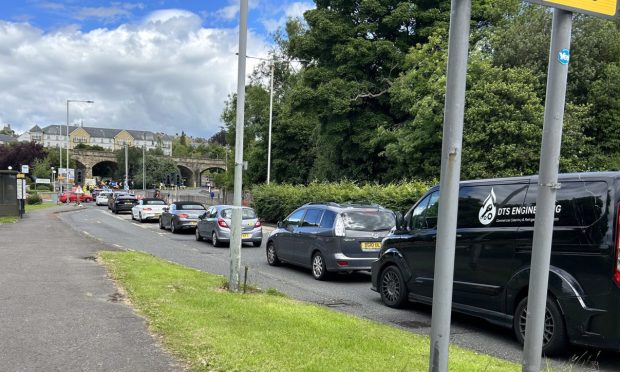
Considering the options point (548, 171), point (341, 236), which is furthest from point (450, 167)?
point (341, 236)

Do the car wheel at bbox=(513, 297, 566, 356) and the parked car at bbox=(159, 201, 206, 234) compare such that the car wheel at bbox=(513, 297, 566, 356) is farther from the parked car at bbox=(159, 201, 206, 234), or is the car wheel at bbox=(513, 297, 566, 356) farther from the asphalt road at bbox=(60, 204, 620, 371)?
the parked car at bbox=(159, 201, 206, 234)

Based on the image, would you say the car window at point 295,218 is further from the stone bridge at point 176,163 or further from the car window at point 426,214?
the stone bridge at point 176,163

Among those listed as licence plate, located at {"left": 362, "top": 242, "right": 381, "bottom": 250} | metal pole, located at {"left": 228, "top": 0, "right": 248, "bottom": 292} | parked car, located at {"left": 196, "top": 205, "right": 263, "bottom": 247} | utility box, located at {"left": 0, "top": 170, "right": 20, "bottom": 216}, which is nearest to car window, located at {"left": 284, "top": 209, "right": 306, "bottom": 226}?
licence plate, located at {"left": 362, "top": 242, "right": 381, "bottom": 250}

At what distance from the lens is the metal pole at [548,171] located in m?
2.74

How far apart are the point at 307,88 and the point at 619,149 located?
17.3 metres

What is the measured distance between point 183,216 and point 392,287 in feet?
56.0

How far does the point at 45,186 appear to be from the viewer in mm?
97688

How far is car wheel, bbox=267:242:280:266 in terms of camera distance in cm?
1434

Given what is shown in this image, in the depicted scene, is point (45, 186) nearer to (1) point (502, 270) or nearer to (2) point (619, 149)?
(2) point (619, 149)

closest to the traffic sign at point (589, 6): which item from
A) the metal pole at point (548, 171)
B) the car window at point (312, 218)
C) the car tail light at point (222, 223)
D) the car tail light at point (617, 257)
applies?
the metal pole at point (548, 171)

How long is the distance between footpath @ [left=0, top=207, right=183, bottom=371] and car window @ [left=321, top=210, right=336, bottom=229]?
→ 480 centimetres

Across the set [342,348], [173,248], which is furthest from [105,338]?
[173,248]

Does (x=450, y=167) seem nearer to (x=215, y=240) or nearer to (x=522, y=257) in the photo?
(x=522, y=257)

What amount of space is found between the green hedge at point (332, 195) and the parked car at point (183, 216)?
6162 millimetres
